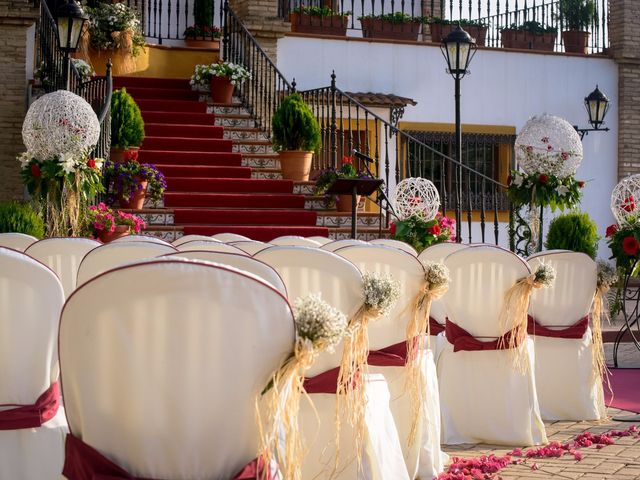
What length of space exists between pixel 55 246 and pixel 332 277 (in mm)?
1834

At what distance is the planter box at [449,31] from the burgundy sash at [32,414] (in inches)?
568

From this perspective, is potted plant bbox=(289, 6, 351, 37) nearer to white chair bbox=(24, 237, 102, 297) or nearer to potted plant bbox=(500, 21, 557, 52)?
potted plant bbox=(500, 21, 557, 52)

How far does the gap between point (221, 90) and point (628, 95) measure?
6.86m

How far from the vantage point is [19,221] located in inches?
328

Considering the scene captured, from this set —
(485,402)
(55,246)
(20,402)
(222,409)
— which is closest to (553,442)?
(485,402)

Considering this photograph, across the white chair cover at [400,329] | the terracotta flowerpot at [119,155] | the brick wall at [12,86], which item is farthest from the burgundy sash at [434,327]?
the brick wall at [12,86]

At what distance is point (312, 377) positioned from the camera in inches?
155

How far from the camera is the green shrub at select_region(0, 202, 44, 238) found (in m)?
8.27

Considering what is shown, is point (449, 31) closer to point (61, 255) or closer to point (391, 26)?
point (391, 26)

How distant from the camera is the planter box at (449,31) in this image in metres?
17.5

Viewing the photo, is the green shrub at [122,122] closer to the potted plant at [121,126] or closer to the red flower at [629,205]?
the potted plant at [121,126]

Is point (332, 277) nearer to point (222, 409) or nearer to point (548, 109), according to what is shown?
point (222, 409)

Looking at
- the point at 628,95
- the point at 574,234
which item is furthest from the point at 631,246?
the point at 628,95

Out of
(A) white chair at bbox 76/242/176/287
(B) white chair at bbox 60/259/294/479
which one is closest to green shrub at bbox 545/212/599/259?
(A) white chair at bbox 76/242/176/287
